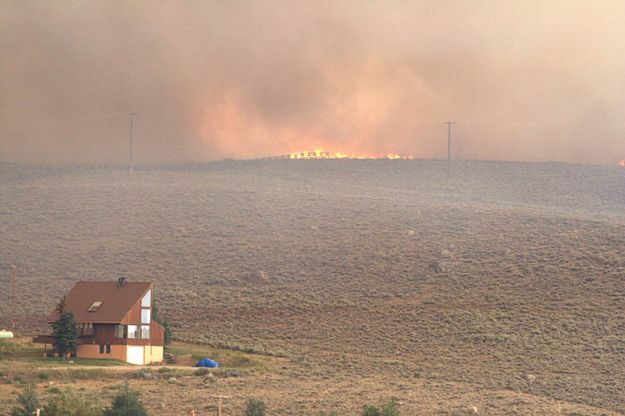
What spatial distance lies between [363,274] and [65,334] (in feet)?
121

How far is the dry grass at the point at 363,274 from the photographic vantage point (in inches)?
2452

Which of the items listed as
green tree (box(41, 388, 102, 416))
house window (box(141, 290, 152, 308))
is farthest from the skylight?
green tree (box(41, 388, 102, 416))

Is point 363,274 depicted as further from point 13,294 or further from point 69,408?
point 69,408

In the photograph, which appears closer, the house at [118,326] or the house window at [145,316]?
the house at [118,326]

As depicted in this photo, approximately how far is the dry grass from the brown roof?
827 cm

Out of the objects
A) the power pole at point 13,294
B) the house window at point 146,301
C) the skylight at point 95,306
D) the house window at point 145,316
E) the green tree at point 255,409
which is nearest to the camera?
the green tree at point 255,409

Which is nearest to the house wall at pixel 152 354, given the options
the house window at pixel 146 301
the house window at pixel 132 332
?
the house window at pixel 132 332

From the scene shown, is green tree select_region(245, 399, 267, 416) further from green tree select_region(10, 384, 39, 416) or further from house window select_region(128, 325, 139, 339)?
house window select_region(128, 325, 139, 339)

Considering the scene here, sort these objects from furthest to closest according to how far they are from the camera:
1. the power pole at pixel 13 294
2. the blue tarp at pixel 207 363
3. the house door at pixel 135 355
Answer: the power pole at pixel 13 294, the house door at pixel 135 355, the blue tarp at pixel 207 363

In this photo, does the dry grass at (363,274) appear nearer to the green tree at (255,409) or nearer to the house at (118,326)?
the green tree at (255,409)

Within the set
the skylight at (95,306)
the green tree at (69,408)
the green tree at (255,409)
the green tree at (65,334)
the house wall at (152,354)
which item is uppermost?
the skylight at (95,306)

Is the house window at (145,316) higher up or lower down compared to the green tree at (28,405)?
higher up

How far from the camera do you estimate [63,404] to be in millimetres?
40844

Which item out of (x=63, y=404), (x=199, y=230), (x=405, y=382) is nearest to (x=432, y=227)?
(x=199, y=230)
